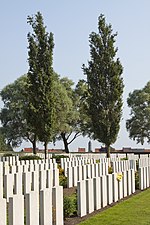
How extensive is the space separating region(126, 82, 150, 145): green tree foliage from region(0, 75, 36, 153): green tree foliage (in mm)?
13174

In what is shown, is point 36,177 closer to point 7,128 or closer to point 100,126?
point 100,126

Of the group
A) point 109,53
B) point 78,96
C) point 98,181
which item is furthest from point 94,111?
point 98,181

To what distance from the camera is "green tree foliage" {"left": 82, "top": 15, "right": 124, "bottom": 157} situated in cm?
3475

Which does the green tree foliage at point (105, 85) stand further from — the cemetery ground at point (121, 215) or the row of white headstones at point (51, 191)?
the cemetery ground at point (121, 215)

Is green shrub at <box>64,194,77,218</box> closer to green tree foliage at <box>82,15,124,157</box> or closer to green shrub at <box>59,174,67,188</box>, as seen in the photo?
green shrub at <box>59,174,67,188</box>

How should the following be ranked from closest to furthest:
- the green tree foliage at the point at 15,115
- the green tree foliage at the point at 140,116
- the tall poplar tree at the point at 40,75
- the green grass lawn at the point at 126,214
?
the green grass lawn at the point at 126,214 < the tall poplar tree at the point at 40,75 < the green tree foliage at the point at 15,115 < the green tree foliage at the point at 140,116

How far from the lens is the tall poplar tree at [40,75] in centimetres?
3247

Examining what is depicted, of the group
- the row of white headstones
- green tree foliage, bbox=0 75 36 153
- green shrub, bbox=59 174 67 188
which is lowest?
green shrub, bbox=59 174 67 188

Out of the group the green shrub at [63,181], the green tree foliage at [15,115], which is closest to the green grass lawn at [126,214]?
the green shrub at [63,181]

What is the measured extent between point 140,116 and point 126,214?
4765 centimetres

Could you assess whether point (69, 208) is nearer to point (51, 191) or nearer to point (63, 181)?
point (51, 191)

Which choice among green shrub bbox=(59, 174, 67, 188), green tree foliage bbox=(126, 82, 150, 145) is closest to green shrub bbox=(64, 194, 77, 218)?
green shrub bbox=(59, 174, 67, 188)

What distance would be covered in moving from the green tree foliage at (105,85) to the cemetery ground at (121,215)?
73.5 feet

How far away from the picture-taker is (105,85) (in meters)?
35.2
